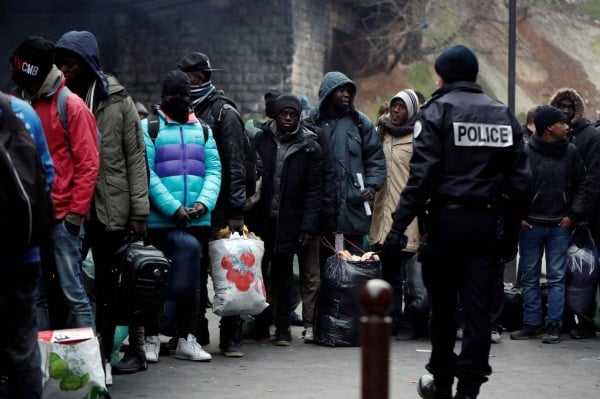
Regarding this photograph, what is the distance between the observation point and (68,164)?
23.3 feet

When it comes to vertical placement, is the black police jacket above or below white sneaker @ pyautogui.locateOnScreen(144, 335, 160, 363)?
above

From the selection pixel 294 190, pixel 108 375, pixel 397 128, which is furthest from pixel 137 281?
pixel 397 128

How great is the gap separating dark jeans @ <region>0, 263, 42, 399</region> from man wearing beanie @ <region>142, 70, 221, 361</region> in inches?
116

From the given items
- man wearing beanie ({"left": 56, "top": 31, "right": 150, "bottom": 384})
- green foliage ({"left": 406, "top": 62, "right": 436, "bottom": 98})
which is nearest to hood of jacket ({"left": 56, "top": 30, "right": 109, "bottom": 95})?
man wearing beanie ({"left": 56, "top": 31, "right": 150, "bottom": 384})

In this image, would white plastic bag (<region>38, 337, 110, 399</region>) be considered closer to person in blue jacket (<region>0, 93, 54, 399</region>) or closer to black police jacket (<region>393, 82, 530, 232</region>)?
person in blue jacket (<region>0, 93, 54, 399</region>)

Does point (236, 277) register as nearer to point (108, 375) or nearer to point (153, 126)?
point (153, 126)

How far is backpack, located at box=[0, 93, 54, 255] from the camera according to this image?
510 cm

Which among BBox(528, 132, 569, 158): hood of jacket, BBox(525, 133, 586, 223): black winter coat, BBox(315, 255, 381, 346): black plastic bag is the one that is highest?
BBox(528, 132, 569, 158): hood of jacket

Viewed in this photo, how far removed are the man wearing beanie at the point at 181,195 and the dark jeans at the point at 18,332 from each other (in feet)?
9.67

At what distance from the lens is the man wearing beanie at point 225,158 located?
29.4ft

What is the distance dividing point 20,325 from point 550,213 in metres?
5.85

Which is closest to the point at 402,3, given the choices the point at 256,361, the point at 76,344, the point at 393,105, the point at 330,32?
the point at 330,32

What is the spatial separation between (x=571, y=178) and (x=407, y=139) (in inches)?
54.8

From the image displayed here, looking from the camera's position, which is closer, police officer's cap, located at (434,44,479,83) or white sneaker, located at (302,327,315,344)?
police officer's cap, located at (434,44,479,83)
